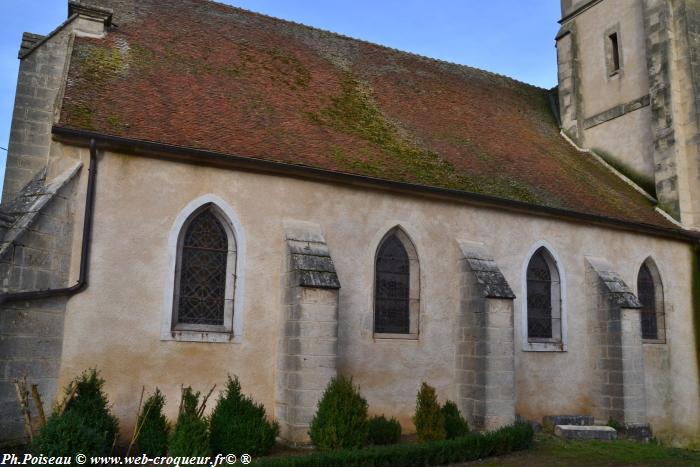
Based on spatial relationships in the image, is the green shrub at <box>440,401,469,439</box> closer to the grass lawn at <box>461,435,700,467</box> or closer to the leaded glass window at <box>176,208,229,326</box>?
the grass lawn at <box>461,435,700,467</box>

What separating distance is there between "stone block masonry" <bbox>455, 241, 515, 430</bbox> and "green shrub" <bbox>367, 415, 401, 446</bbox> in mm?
1940

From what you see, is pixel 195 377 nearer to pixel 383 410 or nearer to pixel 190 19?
pixel 383 410

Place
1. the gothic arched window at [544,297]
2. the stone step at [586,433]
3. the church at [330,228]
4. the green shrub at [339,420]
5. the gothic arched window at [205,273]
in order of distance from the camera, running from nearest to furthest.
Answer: the green shrub at [339,420]
the church at [330,228]
the gothic arched window at [205,273]
the stone step at [586,433]
the gothic arched window at [544,297]

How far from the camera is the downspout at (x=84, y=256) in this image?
8523 mm

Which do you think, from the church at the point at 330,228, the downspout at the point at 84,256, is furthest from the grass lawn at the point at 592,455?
the downspout at the point at 84,256

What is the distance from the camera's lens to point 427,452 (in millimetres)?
8578

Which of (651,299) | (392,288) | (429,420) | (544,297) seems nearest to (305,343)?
(429,420)

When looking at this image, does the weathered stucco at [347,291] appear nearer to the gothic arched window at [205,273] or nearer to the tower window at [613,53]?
the gothic arched window at [205,273]

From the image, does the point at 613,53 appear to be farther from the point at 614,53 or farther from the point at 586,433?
the point at 586,433

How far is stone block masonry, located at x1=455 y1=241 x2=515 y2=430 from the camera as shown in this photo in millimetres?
11016

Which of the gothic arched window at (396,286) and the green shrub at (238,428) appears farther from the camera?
the gothic arched window at (396,286)

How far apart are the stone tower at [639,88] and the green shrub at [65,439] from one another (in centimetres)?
1391

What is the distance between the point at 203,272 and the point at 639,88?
13020mm

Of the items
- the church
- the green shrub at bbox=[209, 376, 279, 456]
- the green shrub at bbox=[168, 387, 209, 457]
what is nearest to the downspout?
the church
